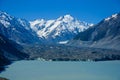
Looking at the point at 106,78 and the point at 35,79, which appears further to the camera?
the point at 106,78

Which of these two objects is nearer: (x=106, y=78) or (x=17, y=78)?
(x=17, y=78)

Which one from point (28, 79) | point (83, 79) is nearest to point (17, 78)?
point (28, 79)

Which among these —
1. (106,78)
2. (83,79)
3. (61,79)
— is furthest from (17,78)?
(106,78)

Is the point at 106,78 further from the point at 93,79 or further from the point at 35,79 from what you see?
the point at 35,79

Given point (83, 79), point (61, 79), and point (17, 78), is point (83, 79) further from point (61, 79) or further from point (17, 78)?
point (17, 78)

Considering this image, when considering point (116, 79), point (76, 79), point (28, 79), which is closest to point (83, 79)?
point (76, 79)

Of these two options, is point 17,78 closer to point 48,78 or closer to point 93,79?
point 48,78

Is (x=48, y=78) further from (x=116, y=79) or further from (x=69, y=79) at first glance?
(x=116, y=79)
